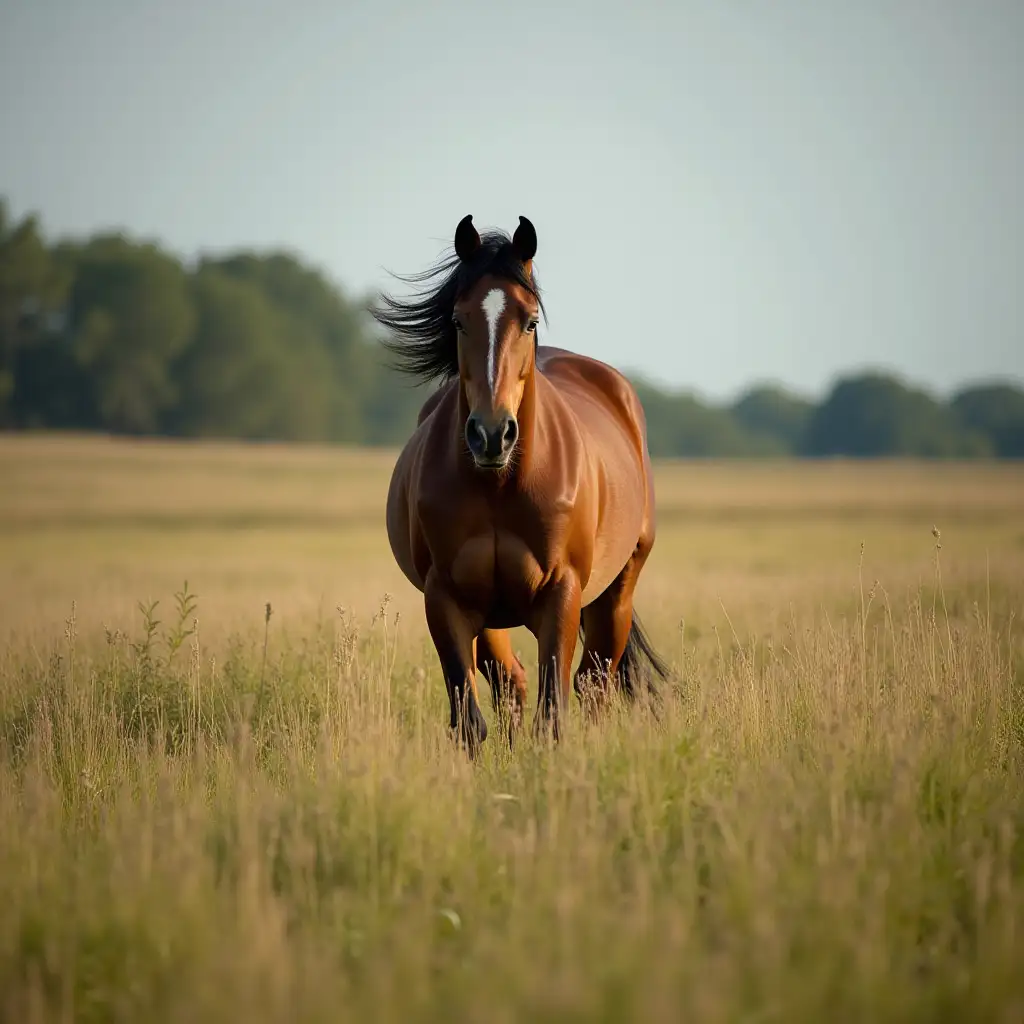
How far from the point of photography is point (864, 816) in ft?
13.9

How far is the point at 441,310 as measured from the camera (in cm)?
598

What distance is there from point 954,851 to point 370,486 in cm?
4021

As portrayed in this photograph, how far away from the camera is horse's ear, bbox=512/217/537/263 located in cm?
557

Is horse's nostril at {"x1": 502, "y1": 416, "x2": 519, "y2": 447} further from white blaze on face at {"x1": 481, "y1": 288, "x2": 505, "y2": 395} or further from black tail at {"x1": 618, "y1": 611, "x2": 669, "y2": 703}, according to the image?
black tail at {"x1": 618, "y1": 611, "x2": 669, "y2": 703}

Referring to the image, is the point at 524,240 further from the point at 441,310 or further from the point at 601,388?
the point at 601,388

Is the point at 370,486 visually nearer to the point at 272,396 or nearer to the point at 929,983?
the point at 272,396

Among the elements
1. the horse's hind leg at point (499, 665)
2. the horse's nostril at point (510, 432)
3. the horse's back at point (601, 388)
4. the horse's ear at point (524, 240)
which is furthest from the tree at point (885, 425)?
the horse's nostril at point (510, 432)

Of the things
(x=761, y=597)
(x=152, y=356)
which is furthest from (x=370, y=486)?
(x=761, y=597)

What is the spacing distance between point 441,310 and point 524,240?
634 mm

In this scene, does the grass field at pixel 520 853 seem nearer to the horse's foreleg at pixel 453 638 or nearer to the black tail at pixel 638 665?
the horse's foreleg at pixel 453 638

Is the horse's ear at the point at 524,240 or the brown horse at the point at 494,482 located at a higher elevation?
the horse's ear at the point at 524,240

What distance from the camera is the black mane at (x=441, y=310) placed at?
217 inches

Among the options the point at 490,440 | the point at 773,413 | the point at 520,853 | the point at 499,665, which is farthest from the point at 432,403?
the point at 773,413

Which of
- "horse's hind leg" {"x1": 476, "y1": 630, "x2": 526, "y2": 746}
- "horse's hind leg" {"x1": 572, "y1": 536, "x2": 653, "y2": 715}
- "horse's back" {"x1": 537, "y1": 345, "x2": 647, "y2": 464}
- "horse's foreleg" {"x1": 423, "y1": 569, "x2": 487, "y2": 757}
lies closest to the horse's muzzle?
"horse's foreleg" {"x1": 423, "y1": 569, "x2": 487, "y2": 757}
